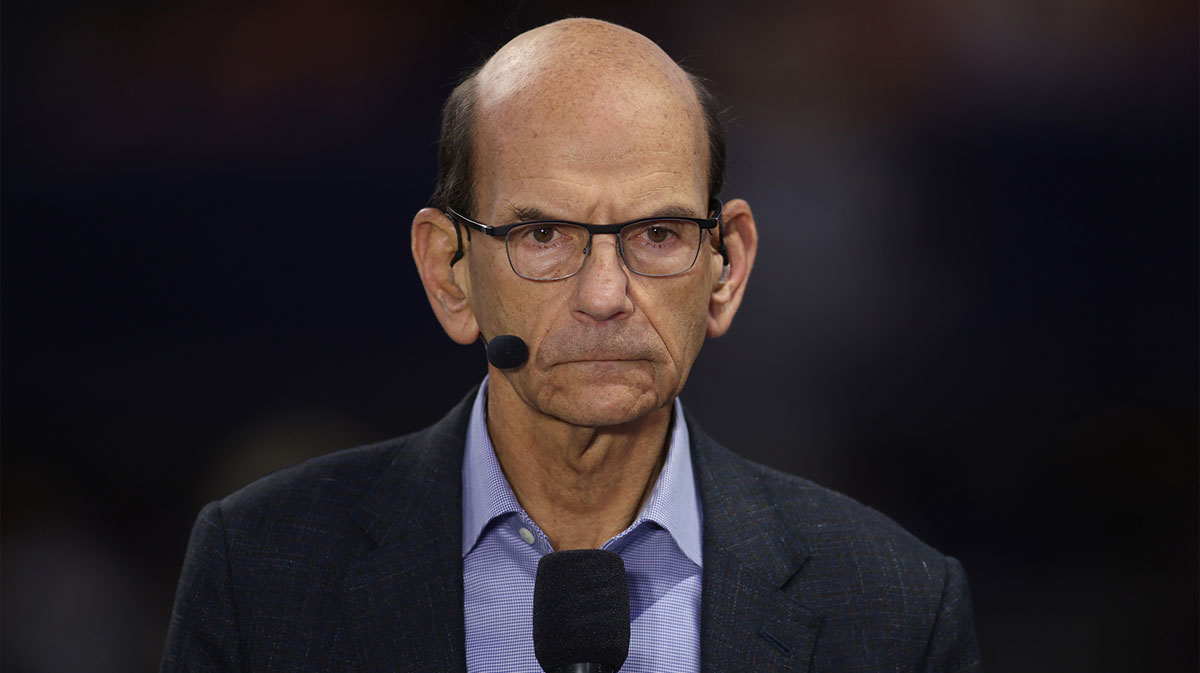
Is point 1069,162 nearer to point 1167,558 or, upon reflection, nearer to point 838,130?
point 838,130

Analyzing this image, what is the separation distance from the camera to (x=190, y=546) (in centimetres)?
222

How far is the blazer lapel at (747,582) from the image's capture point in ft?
6.89

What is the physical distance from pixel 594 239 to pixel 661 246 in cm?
13

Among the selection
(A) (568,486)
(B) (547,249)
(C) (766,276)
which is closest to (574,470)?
(A) (568,486)

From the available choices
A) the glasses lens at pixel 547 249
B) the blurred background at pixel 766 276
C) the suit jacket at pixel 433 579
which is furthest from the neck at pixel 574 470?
the blurred background at pixel 766 276

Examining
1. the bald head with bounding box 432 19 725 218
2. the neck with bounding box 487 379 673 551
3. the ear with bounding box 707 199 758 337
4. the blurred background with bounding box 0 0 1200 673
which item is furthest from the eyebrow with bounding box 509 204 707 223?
the blurred background with bounding box 0 0 1200 673

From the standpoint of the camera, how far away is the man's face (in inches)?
78.4

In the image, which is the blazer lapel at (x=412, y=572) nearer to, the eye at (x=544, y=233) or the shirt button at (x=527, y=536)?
the shirt button at (x=527, y=536)

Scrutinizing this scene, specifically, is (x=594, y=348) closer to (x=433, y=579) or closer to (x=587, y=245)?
(x=587, y=245)

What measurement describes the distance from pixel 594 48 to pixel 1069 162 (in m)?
2.28

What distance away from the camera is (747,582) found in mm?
2168

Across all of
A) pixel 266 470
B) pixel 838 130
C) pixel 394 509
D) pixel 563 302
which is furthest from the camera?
pixel 838 130

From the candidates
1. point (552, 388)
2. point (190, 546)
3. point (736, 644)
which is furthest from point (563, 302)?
point (190, 546)

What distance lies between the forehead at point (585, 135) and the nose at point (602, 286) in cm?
7
